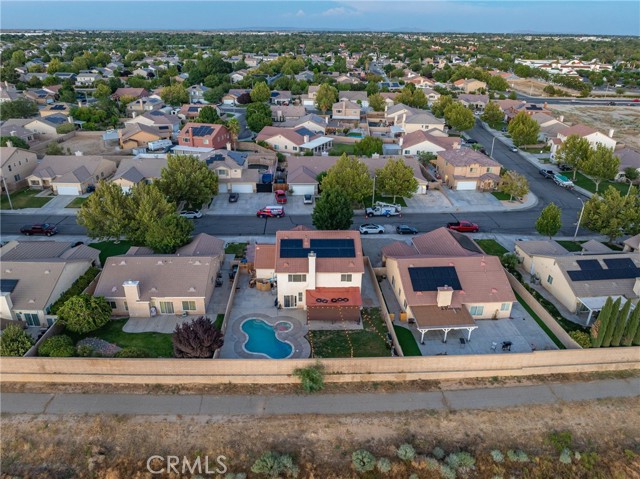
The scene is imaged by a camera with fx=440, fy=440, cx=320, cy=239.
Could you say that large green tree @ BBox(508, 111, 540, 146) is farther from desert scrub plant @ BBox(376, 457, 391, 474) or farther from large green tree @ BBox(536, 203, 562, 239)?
desert scrub plant @ BBox(376, 457, 391, 474)

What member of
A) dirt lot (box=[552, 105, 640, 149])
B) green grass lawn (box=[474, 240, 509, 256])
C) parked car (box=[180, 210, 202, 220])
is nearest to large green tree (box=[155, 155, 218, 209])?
parked car (box=[180, 210, 202, 220])

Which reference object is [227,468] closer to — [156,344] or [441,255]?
[156,344]

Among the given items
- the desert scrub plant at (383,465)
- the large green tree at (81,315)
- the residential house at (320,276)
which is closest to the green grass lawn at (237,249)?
the residential house at (320,276)

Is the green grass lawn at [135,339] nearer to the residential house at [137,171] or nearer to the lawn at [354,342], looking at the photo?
the lawn at [354,342]

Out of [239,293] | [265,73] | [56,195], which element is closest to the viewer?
[239,293]

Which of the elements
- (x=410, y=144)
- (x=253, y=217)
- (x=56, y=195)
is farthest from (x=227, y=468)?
(x=410, y=144)
